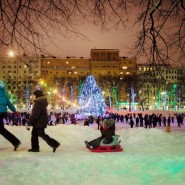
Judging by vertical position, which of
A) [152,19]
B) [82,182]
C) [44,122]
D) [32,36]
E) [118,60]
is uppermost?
[118,60]

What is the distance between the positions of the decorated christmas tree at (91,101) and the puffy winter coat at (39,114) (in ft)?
114

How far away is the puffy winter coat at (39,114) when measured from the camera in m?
8.99

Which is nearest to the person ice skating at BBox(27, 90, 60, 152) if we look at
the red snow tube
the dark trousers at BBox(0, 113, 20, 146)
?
the dark trousers at BBox(0, 113, 20, 146)

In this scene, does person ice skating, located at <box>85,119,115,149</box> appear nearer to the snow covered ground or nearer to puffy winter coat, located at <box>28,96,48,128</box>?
puffy winter coat, located at <box>28,96,48,128</box>

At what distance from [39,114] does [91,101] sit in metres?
35.3

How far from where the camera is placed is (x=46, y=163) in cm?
686

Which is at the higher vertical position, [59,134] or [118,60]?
[118,60]

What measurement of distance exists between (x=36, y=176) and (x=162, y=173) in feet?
7.13

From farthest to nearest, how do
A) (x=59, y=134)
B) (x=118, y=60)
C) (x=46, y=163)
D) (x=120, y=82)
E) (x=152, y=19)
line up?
(x=118, y=60) < (x=120, y=82) < (x=59, y=134) < (x=152, y=19) < (x=46, y=163)

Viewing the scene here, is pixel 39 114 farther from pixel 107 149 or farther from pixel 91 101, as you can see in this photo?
pixel 91 101

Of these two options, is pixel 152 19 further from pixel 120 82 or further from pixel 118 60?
pixel 118 60

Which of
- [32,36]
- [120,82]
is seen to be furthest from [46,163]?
[120,82]

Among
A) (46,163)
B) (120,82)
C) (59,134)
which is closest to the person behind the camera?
(46,163)

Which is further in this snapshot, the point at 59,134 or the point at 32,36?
the point at 59,134
